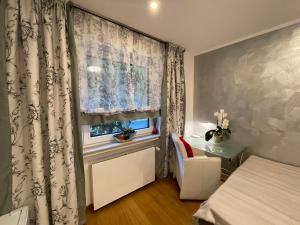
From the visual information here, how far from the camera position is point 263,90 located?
1.86 m

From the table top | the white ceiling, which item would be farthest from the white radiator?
the white ceiling

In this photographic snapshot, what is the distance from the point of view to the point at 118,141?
178 centimetres

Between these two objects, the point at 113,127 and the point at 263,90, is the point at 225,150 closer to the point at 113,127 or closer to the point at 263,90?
the point at 263,90

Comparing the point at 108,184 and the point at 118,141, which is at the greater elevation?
the point at 118,141

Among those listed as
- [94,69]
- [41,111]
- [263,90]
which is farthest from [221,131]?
[41,111]

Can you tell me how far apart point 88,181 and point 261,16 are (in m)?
2.70

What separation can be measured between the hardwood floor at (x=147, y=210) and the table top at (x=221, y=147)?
0.70m

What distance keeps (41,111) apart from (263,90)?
2.61 meters

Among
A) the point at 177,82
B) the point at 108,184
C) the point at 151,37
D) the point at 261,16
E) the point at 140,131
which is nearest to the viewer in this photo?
the point at 261,16

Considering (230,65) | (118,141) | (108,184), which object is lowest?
(108,184)

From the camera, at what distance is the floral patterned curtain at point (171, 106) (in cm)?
213

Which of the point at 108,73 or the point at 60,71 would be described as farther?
the point at 108,73

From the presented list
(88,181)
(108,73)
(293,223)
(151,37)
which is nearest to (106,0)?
(108,73)

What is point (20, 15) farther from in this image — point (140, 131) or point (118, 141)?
point (140, 131)
